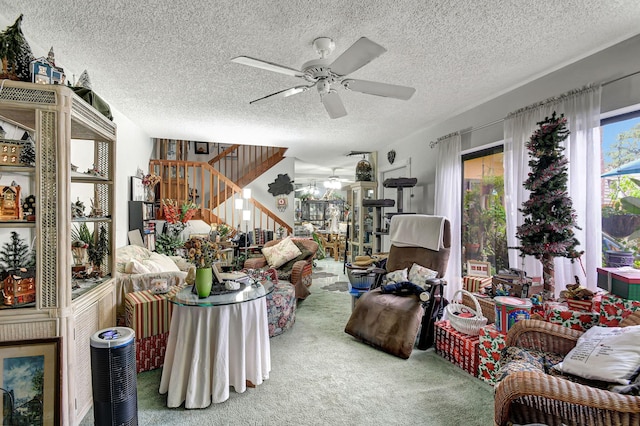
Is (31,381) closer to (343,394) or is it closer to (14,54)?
(14,54)

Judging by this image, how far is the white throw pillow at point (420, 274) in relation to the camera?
322cm

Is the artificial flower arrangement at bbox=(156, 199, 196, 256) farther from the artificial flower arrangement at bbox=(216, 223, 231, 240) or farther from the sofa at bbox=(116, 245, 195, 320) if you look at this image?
the sofa at bbox=(116, 245, 195, 320)

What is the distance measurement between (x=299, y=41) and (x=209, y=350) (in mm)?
2167

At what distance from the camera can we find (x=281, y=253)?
468 centimetres

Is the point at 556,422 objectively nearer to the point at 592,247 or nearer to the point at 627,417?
the point at 627,417

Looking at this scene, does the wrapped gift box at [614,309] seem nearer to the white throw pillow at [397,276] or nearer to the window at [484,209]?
the window at [484,209]

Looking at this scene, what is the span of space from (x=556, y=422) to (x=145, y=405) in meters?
2.26

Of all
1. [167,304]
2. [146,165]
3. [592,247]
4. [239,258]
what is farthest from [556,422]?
[146,165]

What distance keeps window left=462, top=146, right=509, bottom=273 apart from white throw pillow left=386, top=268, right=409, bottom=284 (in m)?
1.01

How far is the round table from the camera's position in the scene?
80.8 inches

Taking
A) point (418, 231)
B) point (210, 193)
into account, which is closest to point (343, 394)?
point (418, 231)

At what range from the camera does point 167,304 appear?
8.51 ft

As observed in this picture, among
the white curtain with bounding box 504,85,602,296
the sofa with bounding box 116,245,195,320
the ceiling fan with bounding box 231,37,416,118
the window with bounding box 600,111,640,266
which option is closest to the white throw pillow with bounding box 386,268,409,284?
the white curtain with bounding box 504,85,602,296

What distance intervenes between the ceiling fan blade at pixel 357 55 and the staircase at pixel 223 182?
479cm
